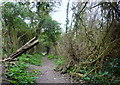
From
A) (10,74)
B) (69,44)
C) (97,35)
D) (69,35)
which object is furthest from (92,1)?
(10,74)

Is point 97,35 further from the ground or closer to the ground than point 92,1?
closer to the ground

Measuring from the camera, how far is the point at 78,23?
4.90 meters

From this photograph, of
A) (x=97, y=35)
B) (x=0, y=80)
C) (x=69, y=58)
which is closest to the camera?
(x=0, y=80)

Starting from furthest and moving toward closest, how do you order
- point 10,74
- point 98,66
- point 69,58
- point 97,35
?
point 69,58 < point 97,35 < point 98,66 < point 10,74

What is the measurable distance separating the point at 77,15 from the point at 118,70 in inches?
109

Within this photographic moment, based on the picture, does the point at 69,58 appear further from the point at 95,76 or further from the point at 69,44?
the point at 95,76

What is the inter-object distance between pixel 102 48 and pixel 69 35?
1.67 metres

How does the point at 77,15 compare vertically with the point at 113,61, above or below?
above

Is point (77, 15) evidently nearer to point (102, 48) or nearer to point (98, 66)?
point (102, 48)

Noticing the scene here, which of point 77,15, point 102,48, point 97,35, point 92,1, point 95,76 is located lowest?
point 95,76

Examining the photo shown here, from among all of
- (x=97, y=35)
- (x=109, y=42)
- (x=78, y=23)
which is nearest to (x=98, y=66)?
(x=109, y=42)

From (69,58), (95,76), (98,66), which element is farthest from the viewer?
(69,58)

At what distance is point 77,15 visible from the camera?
4801 millimetres

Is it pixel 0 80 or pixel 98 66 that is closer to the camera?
pixel 0 80
